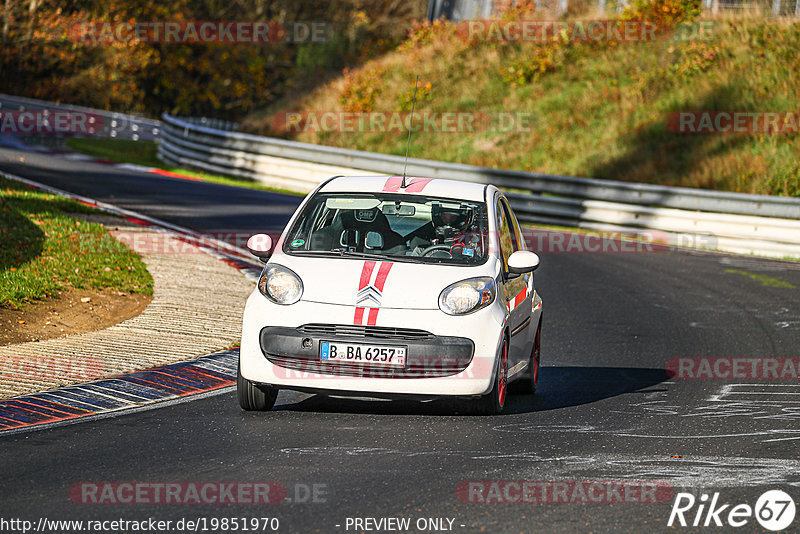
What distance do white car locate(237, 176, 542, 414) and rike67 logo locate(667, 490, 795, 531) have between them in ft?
6.71

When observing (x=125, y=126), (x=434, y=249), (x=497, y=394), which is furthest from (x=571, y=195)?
(x=125, y=126)

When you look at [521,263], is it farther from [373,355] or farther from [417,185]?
[373,355]

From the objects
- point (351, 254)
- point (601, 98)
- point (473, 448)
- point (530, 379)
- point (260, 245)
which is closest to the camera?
point (473, 448)

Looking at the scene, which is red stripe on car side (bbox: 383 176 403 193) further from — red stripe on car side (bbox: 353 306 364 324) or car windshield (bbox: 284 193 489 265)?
red stripe on car side (bbox: 353 306 364 324)

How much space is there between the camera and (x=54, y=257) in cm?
1321

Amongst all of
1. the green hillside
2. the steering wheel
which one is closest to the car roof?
the steering wheel

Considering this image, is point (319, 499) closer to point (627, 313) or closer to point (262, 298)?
point (262, 298)

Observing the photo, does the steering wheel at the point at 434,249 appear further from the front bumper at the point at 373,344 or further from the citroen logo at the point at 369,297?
the front bumper at the point at 373,344

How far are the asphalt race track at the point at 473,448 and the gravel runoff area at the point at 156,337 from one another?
1.14 m

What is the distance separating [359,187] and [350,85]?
94.9 feet

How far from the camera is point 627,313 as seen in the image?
1359 centimetres

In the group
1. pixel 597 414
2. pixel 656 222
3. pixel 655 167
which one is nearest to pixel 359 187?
pixel 597 414

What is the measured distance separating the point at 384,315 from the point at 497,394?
1.03 m

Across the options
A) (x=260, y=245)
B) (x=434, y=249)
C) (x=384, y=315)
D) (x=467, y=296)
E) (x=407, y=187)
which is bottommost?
(x=384, y=315)
